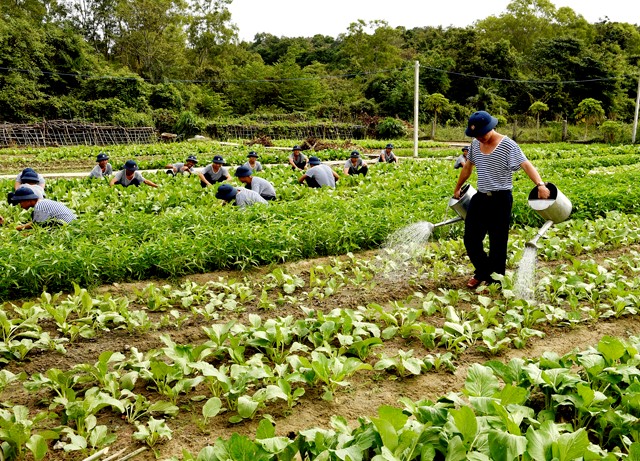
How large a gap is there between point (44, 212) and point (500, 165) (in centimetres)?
556

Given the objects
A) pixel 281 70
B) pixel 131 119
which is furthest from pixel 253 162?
pixel 281 70

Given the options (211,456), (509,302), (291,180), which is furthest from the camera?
(291,180)

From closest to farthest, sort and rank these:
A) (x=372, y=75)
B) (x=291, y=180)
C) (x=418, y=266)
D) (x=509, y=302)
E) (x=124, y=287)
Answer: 1. (x=509, y=302)
2. (x=124, y=287)
3. (x=418, y=266)
4. (x=291, y=180)
5. (x=372, y=75)

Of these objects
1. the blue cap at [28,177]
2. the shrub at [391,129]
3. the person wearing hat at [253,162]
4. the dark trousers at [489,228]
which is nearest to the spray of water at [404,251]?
the dark trousers at [489,228]

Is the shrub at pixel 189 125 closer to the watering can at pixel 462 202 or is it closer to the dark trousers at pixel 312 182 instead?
the dark trousers at pixel 312 182

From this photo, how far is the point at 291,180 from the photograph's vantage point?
11.6 metres

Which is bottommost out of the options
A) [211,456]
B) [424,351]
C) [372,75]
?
[424,351]

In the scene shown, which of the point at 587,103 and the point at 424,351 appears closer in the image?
the point at 424,351

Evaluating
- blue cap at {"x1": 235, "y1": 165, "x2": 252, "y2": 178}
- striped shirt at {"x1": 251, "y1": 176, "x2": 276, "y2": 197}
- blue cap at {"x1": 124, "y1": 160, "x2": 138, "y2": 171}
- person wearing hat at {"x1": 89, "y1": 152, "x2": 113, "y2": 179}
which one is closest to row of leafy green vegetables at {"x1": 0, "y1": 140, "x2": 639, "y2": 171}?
person wearing hat at {"x1": 89, "y1": 152, "x2": 113, "y2": 179}

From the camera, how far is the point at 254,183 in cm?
873

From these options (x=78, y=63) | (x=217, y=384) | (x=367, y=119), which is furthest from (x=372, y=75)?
(x=217, y=384)

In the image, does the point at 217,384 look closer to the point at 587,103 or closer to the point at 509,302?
the point at 509,302

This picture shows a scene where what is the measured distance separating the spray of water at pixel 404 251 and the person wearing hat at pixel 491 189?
0.68 meters

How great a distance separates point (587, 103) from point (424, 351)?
34.3 meters
